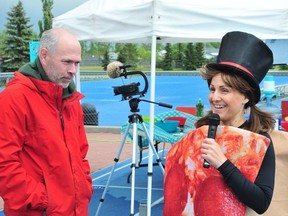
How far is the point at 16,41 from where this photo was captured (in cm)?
4350

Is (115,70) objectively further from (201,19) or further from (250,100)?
(250,100)

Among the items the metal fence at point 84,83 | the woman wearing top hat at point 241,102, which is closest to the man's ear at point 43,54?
the woman wearing top hat at point 241,102

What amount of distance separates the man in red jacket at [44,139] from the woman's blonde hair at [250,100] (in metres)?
0.97

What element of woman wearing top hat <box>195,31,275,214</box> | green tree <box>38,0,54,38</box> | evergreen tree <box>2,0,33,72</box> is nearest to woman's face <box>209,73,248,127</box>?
woman wearing top hat <box>195,31,275,214</box>

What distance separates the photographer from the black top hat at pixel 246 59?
1.75 meters

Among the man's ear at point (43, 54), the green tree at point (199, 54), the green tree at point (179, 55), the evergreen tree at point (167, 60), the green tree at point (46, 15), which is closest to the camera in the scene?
the man's ear at point (43, 54)

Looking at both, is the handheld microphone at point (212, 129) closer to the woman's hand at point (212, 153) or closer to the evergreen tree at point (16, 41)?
the woman's hand at point (212, 153)

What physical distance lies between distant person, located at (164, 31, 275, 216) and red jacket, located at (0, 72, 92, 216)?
0.85 metres

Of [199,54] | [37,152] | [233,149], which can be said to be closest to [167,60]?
[199,54]

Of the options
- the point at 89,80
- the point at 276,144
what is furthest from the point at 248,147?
the point at 89,80

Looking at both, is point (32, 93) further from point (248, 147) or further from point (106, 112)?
point (106, 112)

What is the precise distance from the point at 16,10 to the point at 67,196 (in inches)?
1797

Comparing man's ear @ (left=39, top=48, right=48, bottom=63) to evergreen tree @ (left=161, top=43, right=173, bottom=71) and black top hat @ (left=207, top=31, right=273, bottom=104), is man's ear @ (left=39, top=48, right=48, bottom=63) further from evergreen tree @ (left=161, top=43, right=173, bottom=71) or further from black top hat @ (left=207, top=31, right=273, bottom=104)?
evergreen tree @ (left=161, top=43, right=173, bottom=71)

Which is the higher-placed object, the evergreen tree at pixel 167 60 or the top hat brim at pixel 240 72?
the top hat brim at pixel 240 72
